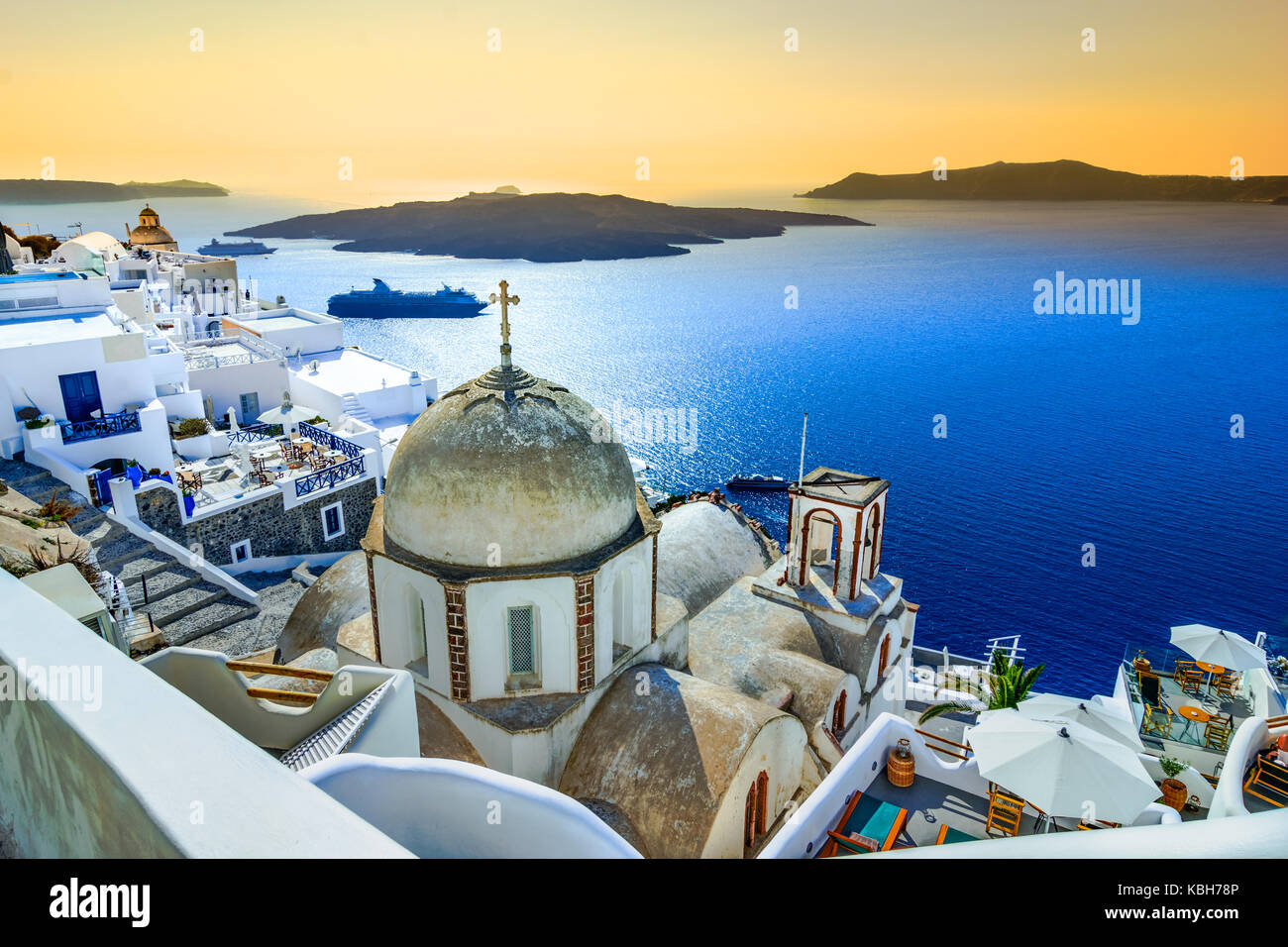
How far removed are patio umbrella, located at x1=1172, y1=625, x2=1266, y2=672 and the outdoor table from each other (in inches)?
54.7

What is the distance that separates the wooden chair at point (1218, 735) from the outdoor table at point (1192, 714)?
246 mm

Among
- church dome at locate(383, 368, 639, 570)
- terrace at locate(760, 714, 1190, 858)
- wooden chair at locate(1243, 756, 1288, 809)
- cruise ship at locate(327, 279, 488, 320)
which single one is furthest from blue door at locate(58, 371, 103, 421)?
cruise ship at locate(327, 279, 488, 320)

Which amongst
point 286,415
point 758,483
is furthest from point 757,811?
point 758,483

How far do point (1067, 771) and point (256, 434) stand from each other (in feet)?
102

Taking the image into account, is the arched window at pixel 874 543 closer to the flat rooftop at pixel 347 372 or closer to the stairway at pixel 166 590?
the stairway at pixel 166 590

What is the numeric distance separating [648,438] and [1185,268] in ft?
430

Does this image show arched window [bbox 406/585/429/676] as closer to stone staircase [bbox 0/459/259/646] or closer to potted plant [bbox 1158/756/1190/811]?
stone staircase [bbox 0/459/259/646]

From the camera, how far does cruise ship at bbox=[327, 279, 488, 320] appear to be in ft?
349

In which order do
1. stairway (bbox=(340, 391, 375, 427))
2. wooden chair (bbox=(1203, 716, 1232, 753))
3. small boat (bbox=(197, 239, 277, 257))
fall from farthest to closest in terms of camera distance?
small boat (bbox=(197, 239, 277, 257))
stairway (bbox=(340, 391, 375, 427))
wooden chair (bbox=(1203, 716, 1232, 753))

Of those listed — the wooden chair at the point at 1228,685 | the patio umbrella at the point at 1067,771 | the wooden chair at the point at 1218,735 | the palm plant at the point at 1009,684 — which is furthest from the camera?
the wooden chair at the point at 1228,685

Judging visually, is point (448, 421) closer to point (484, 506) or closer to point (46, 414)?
point (484, 506)

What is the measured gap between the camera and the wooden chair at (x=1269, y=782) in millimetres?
13570

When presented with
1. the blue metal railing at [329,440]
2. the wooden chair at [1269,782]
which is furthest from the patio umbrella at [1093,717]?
the blue metal railing at [329,440]

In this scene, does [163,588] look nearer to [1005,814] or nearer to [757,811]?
[757,811]
